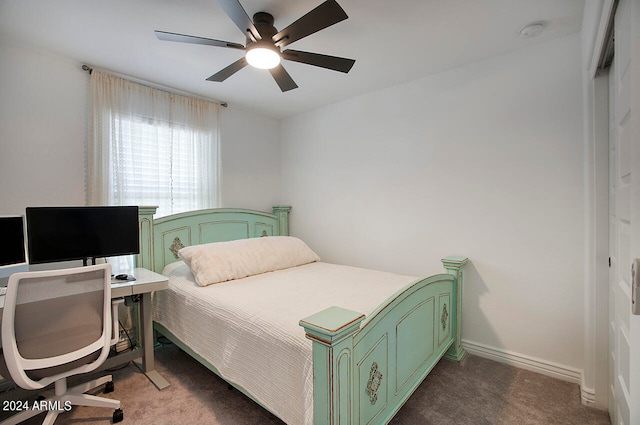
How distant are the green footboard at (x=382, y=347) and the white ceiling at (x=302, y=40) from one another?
1669 mm

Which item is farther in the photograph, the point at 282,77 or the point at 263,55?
the point at 282,77

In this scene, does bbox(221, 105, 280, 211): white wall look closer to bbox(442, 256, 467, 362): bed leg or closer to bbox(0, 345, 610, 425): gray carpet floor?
bbox(0, 345, 610, 425): gray carpet floor

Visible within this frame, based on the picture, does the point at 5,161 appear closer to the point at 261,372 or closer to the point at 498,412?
the point at 261,372

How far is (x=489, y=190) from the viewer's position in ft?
7.94

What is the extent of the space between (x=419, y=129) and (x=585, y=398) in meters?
2.29

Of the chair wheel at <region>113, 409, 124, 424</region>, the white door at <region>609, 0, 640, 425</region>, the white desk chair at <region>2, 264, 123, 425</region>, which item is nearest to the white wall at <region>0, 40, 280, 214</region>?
the white desk chair at <region>2, 264, 123, 425</region>

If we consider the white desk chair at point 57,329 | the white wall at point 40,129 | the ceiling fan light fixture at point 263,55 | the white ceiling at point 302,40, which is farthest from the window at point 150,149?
the ceiling fan light fixture at point 263,55

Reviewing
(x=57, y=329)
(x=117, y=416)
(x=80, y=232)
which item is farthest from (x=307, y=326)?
(x=80, y=232)

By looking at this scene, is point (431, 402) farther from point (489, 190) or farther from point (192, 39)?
point (192, 39)

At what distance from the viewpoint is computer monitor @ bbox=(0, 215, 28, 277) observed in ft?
6.19

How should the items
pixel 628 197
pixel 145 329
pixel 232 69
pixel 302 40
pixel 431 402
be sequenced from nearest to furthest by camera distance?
pixel 628 197
pixel 431 402
pixel 232 69
pixel 302 40
pixel 145 329

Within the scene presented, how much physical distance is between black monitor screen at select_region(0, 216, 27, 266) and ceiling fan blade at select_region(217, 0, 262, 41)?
189 cm

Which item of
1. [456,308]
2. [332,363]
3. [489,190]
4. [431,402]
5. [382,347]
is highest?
[489,190]

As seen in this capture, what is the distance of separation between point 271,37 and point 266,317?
1649 mm
